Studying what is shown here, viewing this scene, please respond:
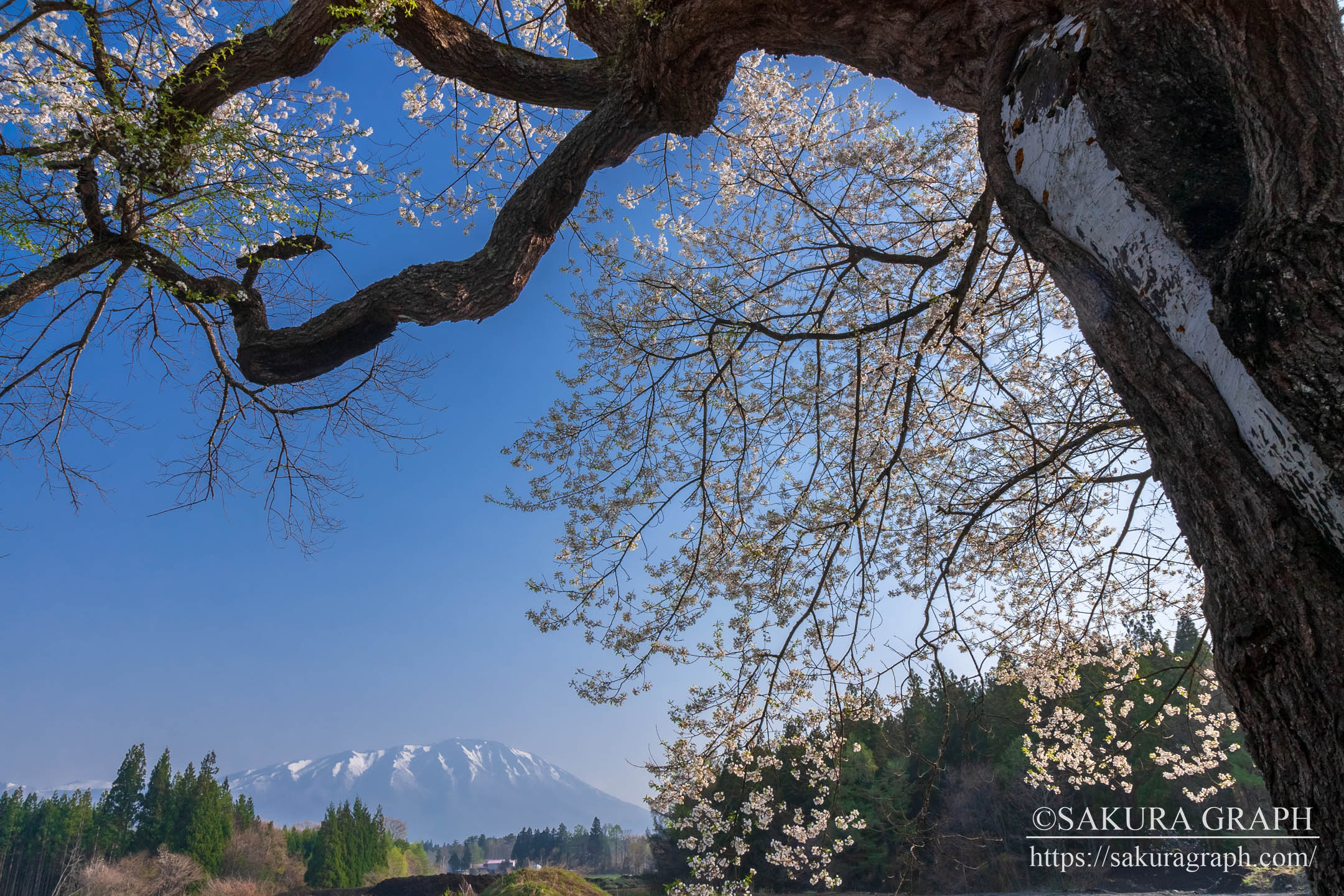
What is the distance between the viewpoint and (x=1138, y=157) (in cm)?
170

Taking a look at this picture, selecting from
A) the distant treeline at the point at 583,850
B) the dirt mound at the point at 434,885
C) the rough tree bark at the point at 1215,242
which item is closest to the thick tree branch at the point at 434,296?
the rough tree bark at the point at 1215,242

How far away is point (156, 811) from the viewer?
2967 centimetres

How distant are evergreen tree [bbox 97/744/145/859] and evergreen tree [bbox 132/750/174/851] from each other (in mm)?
359

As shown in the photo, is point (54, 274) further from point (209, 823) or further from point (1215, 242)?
point (209, 823)

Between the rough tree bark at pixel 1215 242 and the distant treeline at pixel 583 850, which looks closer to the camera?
the rough tree bark at pixel 1215 242

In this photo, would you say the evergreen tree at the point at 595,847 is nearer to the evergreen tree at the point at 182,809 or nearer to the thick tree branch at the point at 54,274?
the evergreen tree at the point at 182,809

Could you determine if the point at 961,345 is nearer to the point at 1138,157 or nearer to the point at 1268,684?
the point at 1138,157

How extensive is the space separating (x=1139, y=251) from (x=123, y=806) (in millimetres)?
42672

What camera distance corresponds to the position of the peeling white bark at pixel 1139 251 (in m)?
1.26

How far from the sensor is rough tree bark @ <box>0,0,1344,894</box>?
4.07ft

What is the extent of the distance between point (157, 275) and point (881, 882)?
84.9ft

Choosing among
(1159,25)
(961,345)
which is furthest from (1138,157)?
(961,345)

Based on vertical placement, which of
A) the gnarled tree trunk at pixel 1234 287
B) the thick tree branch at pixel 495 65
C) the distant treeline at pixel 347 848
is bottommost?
the distant treeline at pixel 347 848

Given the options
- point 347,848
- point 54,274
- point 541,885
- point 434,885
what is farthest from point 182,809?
point 54,274
